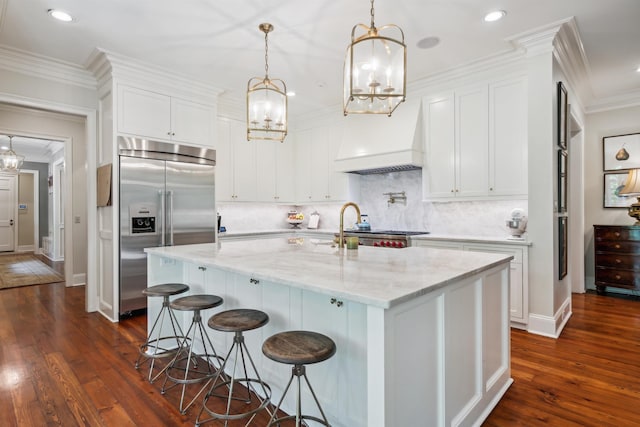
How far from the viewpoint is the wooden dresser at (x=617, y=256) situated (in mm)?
4312

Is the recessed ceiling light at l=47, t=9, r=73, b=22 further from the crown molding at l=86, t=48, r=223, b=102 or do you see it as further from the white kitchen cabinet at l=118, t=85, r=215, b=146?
the white kitchen cabinet at l=118, t=85, r=215, b=146

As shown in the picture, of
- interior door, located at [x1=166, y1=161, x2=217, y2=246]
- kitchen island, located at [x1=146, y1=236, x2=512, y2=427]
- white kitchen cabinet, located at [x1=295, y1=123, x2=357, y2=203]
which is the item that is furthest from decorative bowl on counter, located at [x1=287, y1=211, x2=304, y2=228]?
kitchen island, located at [x1=146, y1=236, x2=512, y2=427]

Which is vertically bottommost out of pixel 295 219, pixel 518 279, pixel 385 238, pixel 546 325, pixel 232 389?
pixel 546 325

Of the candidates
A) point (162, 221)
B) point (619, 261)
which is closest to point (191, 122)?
point (162, 221)

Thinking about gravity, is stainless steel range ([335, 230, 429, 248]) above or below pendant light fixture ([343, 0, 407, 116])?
below

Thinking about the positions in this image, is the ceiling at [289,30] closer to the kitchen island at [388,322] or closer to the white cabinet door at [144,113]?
the white cabinet door at [144,113]

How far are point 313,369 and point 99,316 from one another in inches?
127

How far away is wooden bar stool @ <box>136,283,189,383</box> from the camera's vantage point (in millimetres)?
2482

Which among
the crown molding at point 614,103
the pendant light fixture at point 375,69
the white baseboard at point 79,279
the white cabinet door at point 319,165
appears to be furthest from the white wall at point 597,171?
the white baseboard at point 79,279

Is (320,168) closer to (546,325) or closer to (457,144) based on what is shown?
(457,144)

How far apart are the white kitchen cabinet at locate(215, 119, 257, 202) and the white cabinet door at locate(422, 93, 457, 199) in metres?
2.65

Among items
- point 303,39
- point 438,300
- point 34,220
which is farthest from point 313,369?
point 34,220

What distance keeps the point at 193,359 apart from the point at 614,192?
5722 mm

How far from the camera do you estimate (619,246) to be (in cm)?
442
